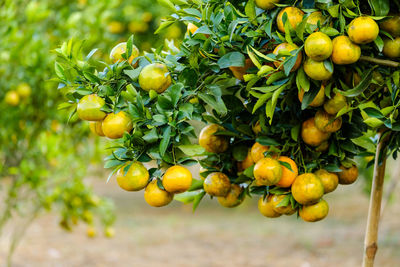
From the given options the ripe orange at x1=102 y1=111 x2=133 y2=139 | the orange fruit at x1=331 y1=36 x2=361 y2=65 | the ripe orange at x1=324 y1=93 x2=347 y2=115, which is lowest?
the ripe orange at x1=102 y1=111 x2=133 y2=139

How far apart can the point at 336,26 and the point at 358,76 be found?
0.52 feet

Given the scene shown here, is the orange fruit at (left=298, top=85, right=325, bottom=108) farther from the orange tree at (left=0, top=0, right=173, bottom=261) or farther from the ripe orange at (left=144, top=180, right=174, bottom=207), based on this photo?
the orange tree at (left=0, top=0, right=173, bottom=261)

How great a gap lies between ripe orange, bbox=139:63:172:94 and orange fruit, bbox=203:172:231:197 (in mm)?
359

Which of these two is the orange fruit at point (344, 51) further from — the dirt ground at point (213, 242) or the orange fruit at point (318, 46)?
the dirt ground at point (213, 242)

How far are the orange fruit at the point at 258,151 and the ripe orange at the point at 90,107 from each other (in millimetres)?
457

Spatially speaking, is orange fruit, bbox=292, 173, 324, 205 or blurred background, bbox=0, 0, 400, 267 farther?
blurred background, bbox=0, 0, 400, 267

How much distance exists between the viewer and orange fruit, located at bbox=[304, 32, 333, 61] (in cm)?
106

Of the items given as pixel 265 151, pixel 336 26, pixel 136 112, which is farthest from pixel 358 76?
pixel 136 112

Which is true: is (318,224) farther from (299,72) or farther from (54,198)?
(299,72)

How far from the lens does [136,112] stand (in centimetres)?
118

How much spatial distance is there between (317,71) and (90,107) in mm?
580

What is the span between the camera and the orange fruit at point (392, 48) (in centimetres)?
117

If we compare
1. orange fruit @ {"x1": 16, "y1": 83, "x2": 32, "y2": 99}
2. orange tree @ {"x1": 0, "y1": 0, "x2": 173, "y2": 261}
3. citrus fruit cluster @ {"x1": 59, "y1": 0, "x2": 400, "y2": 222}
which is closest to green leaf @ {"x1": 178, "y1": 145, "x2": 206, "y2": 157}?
citrus fruit cluster @ {"x1": 59, "y1": 0, "x2": 400, "y2": 222}

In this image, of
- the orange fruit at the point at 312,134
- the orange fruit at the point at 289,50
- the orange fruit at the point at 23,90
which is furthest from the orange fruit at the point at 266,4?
the orange fruit at the point at 23,90
